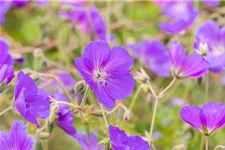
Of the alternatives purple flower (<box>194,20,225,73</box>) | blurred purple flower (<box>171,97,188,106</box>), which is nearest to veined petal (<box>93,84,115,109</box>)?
purple flower (<box>194,20,225,73</box>)

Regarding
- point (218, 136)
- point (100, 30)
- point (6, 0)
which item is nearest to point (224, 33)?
point (218, 136)

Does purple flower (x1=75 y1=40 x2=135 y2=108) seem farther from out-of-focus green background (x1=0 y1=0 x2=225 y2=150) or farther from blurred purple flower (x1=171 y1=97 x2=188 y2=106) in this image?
blurred purple flower (x1=171 y1=97 x2=188 y2=106)

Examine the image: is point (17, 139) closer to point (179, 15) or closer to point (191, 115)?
point (191, 115)

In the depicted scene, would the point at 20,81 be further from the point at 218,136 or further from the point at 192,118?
A: the point at 218,136

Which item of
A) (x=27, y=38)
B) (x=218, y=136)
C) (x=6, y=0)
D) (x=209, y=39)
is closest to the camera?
(x=209, y=39)

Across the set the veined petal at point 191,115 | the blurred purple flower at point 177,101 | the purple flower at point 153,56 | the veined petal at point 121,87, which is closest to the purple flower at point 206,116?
the veined petal at point 191,115

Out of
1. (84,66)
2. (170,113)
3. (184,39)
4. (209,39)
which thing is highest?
(84,66)

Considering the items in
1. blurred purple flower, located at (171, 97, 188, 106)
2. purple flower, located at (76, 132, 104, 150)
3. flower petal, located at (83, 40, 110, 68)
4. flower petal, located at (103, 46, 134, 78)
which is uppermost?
flower petal, located at (83, 40, 110, 68)

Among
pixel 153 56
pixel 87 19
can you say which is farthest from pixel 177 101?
pixel 87 19
